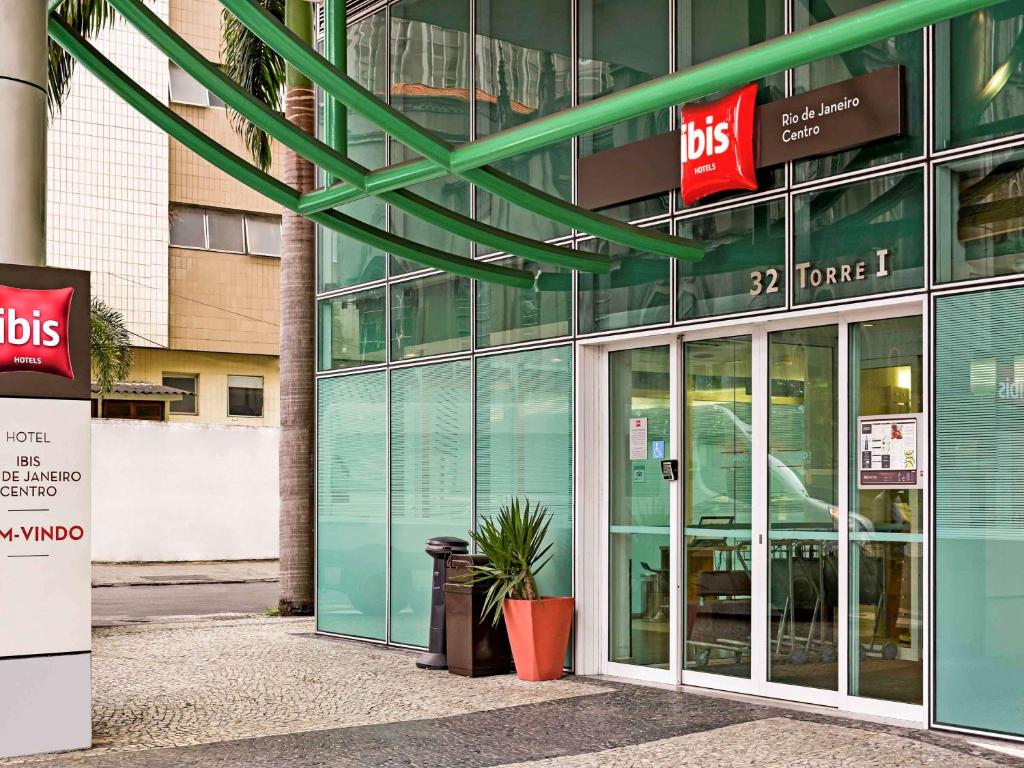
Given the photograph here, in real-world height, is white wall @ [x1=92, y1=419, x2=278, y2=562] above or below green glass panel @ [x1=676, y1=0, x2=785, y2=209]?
below

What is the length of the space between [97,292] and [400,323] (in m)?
18.7

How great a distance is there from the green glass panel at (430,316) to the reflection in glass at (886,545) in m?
4.22

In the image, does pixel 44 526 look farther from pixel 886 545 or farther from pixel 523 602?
pixel 886 545

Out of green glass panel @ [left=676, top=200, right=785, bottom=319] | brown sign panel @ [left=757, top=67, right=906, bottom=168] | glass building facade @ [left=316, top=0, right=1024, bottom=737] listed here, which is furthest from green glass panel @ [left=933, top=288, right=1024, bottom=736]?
green glass panel @ [left=676, top=200, right=785, bottom=319]

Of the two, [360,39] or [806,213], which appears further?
[360,39]

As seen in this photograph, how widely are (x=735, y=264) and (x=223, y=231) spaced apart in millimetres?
24211

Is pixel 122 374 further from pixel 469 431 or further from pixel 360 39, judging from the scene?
pixel 469 431

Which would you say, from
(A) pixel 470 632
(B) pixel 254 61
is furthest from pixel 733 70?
(B) pixel 254 61

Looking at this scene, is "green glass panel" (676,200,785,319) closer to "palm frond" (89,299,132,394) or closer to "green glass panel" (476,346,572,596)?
"green glass panel" (476,346,572,596)

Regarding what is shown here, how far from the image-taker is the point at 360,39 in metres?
13.6

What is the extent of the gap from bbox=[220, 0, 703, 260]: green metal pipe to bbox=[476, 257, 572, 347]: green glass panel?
5.09 feet

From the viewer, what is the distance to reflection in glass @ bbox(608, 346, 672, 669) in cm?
1027

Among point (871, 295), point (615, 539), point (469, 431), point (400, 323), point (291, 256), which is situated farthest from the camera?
point (291, 256)

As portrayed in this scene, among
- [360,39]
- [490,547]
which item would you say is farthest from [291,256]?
[490,547]
